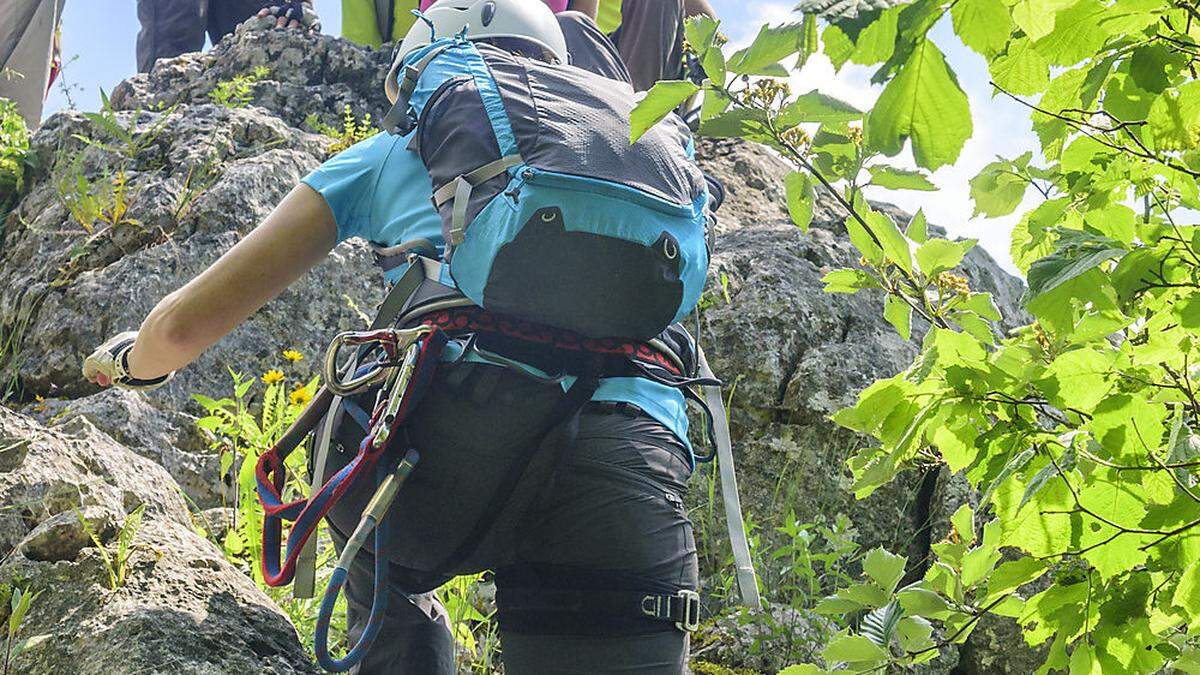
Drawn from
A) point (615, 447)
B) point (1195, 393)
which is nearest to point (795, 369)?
point (615, 447)

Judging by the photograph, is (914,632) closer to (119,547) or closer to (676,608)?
(676,608)

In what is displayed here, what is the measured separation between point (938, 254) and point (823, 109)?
16.9 inches

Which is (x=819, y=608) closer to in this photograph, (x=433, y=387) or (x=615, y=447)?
(x=615, y=447)

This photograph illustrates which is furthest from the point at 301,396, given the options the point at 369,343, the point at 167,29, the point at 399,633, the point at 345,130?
the point at 167,29

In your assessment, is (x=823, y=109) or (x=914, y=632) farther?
(x=914, y=632)

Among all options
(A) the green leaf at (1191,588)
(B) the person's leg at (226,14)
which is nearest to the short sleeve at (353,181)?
(A) the green leaf at (1191,588)

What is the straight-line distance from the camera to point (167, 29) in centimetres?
918

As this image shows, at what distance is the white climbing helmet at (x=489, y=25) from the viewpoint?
2.49 metres

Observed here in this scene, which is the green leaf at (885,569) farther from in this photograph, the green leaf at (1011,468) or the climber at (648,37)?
the climber at (648,37)

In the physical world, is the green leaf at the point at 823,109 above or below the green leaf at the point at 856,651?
above

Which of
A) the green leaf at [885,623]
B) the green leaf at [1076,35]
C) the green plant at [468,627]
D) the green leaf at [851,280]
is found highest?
the green leaf at [1076,35]

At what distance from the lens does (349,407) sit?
225 cm

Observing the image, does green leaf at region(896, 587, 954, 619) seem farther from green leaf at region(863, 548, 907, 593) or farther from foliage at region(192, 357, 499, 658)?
foliage at region(192, 357, 499, 658)

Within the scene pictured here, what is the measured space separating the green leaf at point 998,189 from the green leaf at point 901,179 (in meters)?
0.34
